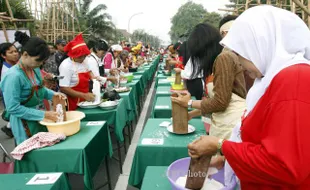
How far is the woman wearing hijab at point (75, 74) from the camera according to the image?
2992mm

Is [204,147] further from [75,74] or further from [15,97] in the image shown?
[75,74]

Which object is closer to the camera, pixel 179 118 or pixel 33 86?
pixel 179 118

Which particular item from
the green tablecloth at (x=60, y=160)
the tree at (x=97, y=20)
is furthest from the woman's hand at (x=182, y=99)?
the tree at (x=97, y=20)

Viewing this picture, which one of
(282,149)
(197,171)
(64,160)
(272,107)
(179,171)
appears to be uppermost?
(272,107)

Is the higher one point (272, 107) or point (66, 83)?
point (272, 107)

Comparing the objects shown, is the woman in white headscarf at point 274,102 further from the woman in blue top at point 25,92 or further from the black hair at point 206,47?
the woman in blue top at point 25,92

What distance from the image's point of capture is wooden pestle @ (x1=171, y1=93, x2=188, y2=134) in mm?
1844

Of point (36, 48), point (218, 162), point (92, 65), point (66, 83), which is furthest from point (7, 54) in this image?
point (218, 162)

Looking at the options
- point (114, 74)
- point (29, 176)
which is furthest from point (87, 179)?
point (114, 74)

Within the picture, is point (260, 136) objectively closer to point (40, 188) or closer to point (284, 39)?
point (284, 39)

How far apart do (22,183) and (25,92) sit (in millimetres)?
915

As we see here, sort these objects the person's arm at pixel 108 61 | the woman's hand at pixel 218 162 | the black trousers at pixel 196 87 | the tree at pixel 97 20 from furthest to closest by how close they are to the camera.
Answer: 1. the tree at pixel 97 20
2. the person's arm at pixel 108 61
3. the black trousers at pixel 196 87
4. the woman's hand at pixel 218 162

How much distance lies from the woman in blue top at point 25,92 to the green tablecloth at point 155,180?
1.06m

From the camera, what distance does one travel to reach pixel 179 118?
1.89 meters
